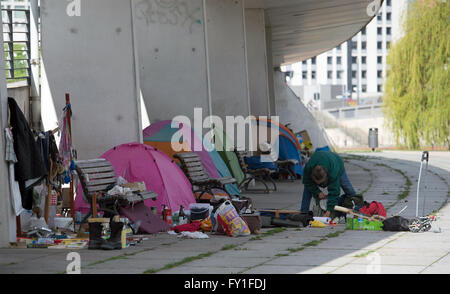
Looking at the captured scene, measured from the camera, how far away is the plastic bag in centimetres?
1009

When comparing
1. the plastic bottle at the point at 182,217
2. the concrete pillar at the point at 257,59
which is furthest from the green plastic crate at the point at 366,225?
the concrete pillar at the point at 257,59

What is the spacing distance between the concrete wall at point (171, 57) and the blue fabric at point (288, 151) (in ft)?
16.5

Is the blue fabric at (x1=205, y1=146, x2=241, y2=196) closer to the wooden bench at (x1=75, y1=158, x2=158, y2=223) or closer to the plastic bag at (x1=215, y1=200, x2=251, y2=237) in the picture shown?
the wooden bench at (x1=75, y1=158, x2=158, y2=223)

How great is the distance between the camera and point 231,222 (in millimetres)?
10125

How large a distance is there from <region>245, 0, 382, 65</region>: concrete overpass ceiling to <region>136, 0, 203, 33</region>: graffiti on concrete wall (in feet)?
25.7

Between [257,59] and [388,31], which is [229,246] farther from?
[388,31]

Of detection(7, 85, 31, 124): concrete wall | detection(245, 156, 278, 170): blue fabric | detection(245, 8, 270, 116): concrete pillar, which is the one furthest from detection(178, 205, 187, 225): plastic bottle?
detection(245, 8, 270, 116): concrete pillar

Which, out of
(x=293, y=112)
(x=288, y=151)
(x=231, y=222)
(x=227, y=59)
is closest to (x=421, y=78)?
(x=293, y=112)

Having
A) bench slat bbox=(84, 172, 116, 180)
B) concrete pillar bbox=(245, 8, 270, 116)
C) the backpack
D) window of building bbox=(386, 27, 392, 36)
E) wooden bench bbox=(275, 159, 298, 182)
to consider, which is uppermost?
window of building bbox=(386, 27, 392, 36)

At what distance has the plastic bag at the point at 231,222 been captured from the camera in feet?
33.1

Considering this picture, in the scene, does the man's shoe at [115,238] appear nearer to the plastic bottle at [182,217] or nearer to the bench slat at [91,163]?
the bench slat at [91,163]

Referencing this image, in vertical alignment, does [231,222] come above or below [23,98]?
below

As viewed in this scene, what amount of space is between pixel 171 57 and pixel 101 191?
25.1 feet

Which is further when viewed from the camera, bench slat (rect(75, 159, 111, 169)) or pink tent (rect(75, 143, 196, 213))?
pink tent (rect(75, 143, 196, 213))
